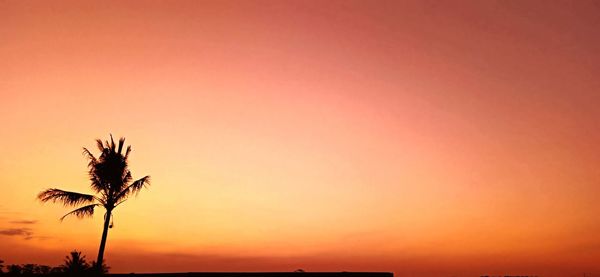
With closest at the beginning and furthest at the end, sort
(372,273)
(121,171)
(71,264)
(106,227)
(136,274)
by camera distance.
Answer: (372,273)
(136,274)
(106,227)
(121,171)
(71,264)

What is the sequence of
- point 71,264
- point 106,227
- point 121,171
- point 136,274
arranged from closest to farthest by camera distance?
point 136,274 → point 106,227 → point 121,171 → point 71,264

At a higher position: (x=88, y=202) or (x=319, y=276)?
(x=88, y=202)

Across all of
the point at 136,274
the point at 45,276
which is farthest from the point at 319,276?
the point at 45,276

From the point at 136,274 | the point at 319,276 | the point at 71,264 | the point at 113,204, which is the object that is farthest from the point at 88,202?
the point at 319,276

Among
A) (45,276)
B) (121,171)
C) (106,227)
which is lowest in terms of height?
(45,276)

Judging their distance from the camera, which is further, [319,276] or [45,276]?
[45,276]

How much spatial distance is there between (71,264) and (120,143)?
8.76 metres

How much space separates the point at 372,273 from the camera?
1441 cm

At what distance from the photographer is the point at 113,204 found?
26.4 meters

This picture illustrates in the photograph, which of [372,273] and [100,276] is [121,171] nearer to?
[100,276]

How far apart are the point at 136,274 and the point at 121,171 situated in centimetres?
1252


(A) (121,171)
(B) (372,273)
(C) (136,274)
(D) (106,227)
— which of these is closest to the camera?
(B) (372,273)

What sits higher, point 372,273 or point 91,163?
point 91,163

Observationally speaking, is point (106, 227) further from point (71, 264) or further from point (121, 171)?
point (71, 264)
